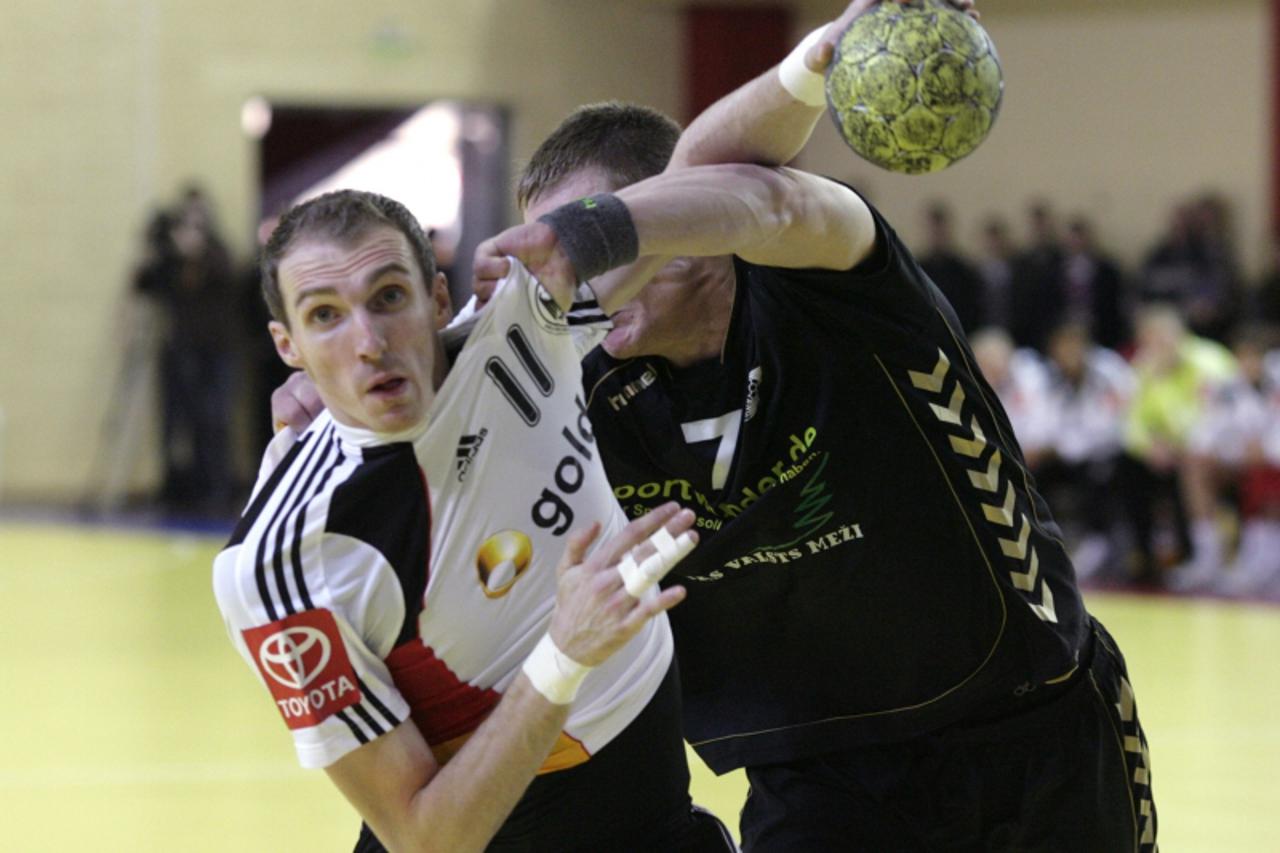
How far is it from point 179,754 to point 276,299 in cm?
464

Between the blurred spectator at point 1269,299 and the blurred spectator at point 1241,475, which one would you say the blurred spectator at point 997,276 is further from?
the blurred spectator at point 1241,475

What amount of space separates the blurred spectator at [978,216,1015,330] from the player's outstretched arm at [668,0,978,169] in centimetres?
1275

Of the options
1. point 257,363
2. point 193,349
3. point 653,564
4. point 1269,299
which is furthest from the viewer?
point 257,363

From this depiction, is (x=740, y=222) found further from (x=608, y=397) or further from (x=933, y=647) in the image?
(x=933, y=647)

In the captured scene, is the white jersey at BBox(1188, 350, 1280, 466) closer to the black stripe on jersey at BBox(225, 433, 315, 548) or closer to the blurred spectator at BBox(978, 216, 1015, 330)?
the blurred spectator at BBox(978, 216, 1015, 330)

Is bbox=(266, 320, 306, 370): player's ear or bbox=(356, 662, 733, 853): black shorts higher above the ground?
bbox=(266, 320, 306, 370): player's ear

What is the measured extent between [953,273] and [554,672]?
13.5 meters

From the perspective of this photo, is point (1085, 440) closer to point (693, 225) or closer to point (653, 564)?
point (693, 225)

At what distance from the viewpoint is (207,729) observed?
25.4 ft

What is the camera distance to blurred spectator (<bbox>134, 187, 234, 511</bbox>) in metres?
16.2

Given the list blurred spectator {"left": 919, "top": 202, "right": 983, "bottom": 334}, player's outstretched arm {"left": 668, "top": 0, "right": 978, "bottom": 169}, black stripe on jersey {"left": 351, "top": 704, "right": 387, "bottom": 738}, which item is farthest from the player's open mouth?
blurred spectator {"left": 919, "top": 202, "right": 983, "bottom": 334}

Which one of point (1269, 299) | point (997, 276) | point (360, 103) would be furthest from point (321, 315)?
point (360, 103)

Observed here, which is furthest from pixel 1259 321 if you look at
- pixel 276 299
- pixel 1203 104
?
pixel 276 299

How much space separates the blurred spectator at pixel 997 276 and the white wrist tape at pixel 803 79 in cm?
1284
